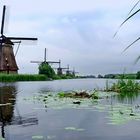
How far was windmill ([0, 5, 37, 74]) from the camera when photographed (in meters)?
47.3

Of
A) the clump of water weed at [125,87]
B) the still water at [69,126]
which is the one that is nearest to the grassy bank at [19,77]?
the clump of water weed at [125,87]

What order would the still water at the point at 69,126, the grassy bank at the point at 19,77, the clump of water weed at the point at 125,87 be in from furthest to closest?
1. the grassy bank at the point at 19,77
2. the clump of water weed at the point at 125,87
3. the still water at the point at 69,126

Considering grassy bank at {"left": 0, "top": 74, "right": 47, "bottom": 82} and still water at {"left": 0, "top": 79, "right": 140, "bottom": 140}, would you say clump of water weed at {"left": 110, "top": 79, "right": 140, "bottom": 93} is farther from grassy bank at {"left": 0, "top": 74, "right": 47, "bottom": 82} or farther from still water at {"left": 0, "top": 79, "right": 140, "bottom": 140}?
grassy bank at {"left": 0, "top": 74, "right": 47, "bottom": 82}

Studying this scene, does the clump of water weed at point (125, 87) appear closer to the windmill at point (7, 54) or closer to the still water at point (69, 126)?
the still water at point (69, 126)

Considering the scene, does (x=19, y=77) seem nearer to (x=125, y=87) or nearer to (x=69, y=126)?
(x=125, y=87)

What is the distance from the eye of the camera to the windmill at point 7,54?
1864 inches

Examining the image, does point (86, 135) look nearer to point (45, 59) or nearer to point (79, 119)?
point (79, 119)

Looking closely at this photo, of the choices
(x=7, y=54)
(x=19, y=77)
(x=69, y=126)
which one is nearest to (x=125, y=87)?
(x=69, y=126)

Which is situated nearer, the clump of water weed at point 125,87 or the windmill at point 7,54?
the clump of water weed at point 125,87

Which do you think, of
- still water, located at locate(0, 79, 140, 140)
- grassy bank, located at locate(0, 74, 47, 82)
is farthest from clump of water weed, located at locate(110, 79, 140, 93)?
grassy bank, located at locate(0, 74, 47, 82)

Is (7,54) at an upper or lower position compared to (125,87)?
upper

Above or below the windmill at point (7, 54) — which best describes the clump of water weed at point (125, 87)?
below

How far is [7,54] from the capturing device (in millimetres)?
51375

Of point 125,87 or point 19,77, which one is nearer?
point 125,87
